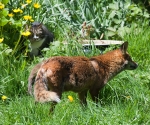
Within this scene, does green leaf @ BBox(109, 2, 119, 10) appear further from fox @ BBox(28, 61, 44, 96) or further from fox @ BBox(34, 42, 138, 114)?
fox @ BBox(28, 61, 44, 96)

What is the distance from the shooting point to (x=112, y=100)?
6605 mm

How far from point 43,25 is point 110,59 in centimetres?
239

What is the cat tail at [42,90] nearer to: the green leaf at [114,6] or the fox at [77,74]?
the fox at [77,74]

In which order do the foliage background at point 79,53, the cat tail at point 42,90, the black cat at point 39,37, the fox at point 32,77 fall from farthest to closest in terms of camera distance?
the black cat at point 39,37
the fox at point 32,77
the cat tail at point 42,90
the foliage background at point 79,53

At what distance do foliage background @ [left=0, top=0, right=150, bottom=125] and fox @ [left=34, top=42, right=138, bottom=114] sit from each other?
0.15 meters

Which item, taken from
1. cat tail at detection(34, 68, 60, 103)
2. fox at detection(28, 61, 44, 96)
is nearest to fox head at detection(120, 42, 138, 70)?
fox at detection(28, 61, 44, 96)

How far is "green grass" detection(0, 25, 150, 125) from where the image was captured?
5.71 metres

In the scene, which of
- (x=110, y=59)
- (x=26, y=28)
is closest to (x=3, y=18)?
(x=26, y=28)

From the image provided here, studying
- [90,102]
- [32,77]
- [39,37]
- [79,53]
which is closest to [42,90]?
[32,77]

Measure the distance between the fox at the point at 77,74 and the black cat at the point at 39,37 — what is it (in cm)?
194

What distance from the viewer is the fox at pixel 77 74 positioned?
20.1ft

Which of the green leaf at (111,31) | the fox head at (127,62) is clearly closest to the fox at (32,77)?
the fox head at (127,62)

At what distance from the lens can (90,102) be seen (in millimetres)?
6320

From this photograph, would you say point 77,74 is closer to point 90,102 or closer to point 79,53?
point 90,102
